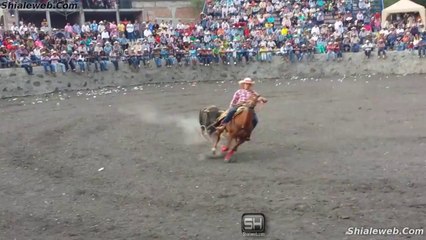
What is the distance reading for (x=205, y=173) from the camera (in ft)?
33.8

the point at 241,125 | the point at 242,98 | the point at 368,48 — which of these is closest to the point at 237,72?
the point at 368,48

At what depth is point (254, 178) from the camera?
9789 millimetres

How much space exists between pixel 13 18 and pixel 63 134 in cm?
1957

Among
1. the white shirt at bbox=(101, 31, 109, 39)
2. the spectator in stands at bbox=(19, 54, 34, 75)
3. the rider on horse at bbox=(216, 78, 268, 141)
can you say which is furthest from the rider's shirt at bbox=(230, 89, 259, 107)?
the white shirt at bbox=(101, 31, 109, 39)

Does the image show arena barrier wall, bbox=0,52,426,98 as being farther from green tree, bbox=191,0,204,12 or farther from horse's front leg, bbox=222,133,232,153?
horse's front leg, bbox=222,133,232,153

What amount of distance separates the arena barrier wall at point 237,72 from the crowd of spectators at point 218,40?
328 millimetres

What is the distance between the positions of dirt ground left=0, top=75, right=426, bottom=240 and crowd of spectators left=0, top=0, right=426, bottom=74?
7.88 meters

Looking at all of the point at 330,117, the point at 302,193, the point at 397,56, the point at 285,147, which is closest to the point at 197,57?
the point at 397,56

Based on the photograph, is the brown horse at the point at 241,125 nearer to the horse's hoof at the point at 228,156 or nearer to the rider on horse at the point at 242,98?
the horse's hoof at the point at 228,156

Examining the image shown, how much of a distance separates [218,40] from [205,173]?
21116mm

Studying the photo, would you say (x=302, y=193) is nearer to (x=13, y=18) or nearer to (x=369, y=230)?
(x=369, y=230)

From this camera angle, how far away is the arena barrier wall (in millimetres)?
25766

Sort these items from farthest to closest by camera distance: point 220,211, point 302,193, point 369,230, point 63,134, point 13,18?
point 13,18 → point 63,134 → point 302,193 → point 220,211 → point 369,230

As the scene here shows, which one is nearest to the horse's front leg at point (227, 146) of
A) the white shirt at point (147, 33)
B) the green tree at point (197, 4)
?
the white shirt at point (147, 33)
